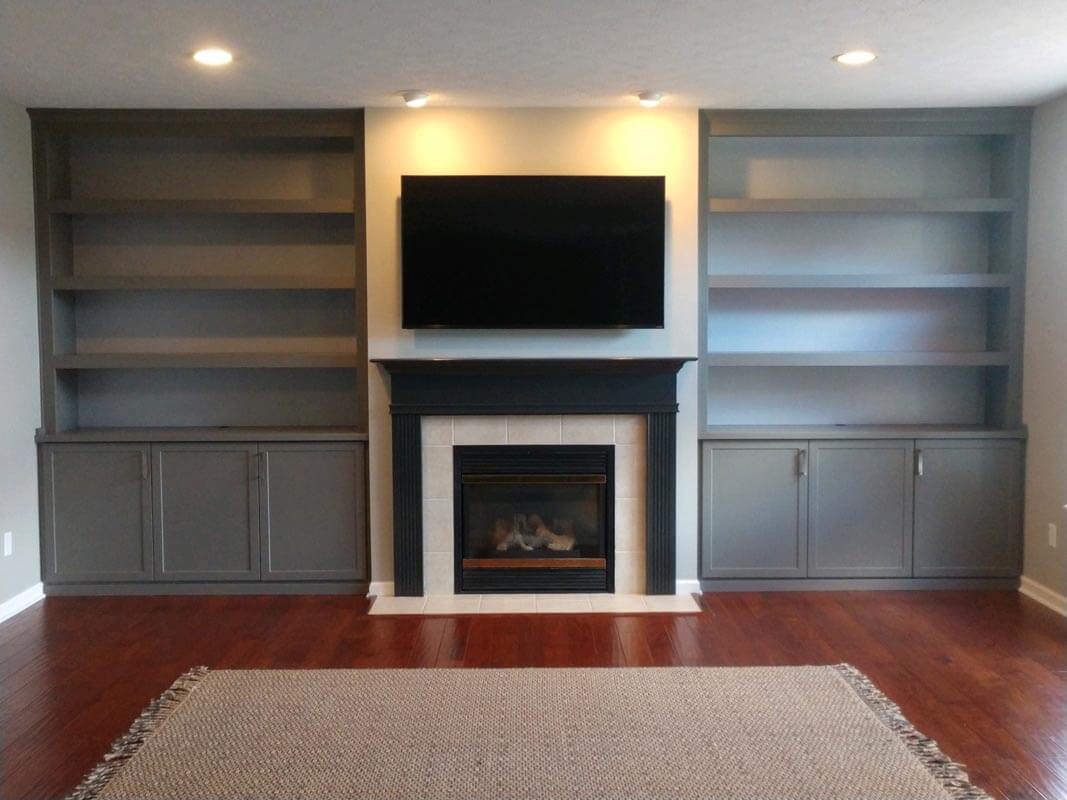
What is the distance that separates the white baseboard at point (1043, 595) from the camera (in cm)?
433

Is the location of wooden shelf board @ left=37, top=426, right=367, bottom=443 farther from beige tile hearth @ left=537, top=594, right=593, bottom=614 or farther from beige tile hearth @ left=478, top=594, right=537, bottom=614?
beige tile hearth @ left=537, top=594, right=593, bottom=614

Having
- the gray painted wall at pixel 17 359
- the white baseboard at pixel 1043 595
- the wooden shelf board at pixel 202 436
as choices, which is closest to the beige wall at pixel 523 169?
the wooden shelf board at pixel 202 436

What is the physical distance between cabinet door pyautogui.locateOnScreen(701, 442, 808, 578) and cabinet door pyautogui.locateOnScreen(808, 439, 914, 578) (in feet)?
0.28

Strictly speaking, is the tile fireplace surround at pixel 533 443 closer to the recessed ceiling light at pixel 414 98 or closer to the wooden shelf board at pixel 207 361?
the wooden shelf board at pixel 207 361

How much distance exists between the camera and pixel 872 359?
4637mm

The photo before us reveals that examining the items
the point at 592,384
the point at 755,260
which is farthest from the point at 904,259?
the point at 592,384

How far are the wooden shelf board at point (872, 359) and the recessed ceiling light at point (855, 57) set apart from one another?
1.45 m

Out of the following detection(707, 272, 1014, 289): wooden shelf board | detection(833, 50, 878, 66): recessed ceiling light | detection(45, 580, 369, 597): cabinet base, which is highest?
detection(833, 50, 878, 66): recessed ceiling light

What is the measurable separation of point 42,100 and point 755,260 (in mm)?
3567

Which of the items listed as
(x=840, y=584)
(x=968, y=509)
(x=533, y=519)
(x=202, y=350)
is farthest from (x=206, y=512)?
(x=968, y=509)

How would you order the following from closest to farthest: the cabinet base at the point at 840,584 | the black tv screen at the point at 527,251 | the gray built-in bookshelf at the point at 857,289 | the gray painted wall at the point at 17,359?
the gray painted wall at the point at 17,359 < the black tv screen at the point at 527,251 < the cabinet base at the point at 840,584 < the gray built-in bookshelf at the point at 857,289

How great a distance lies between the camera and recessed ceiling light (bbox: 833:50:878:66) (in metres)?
3.60

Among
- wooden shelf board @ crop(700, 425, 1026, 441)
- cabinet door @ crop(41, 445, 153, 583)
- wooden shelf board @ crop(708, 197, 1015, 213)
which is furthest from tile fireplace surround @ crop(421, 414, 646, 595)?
cabinet door @ crop(41, 445, 153, 583)

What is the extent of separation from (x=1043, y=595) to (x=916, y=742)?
199 centimetres
